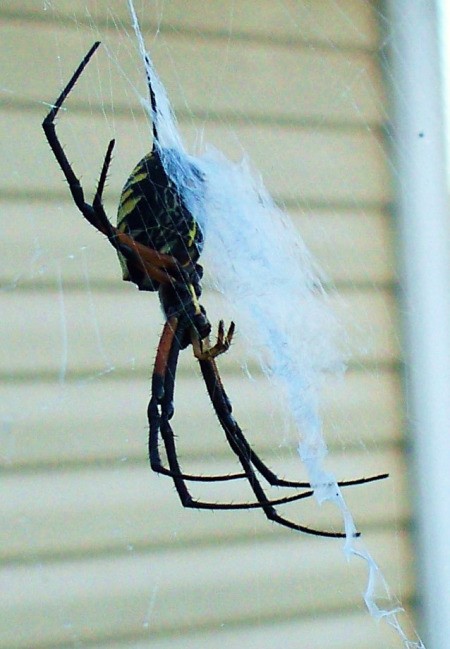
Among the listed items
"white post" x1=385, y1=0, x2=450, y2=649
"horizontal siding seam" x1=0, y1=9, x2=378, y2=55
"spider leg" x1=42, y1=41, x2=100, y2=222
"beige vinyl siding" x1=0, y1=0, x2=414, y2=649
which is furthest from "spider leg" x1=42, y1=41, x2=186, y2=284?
"white post" x1=385, y1=0, x2=450, y2=649

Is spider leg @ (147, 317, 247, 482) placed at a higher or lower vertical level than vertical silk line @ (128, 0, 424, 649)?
lower

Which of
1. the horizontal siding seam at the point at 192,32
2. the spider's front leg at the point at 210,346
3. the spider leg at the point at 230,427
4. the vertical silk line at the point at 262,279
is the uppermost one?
the horizontal siding seam at the point at 192,32

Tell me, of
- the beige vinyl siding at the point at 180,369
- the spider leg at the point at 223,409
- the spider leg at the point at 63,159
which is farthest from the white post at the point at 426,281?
the spider leg at the point at 63,159

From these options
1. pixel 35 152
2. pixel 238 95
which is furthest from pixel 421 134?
pixel 35 152

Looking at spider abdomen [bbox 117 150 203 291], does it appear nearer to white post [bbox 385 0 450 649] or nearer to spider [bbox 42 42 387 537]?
spider [bbox 42 42 387 537]

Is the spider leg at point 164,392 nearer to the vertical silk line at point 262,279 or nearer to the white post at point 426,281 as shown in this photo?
the vertical silk line at point 262,279

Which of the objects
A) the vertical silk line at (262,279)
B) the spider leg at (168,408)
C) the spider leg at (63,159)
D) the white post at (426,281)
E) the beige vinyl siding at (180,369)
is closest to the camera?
the spider leg at (63,159)

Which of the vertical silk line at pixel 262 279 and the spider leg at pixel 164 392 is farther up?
the vertical silk line at pixel 262 279

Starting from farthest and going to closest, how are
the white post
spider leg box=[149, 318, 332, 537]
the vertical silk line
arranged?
the white post, the vertical silk line, spider leg box=[149, 318, 332, 537]
